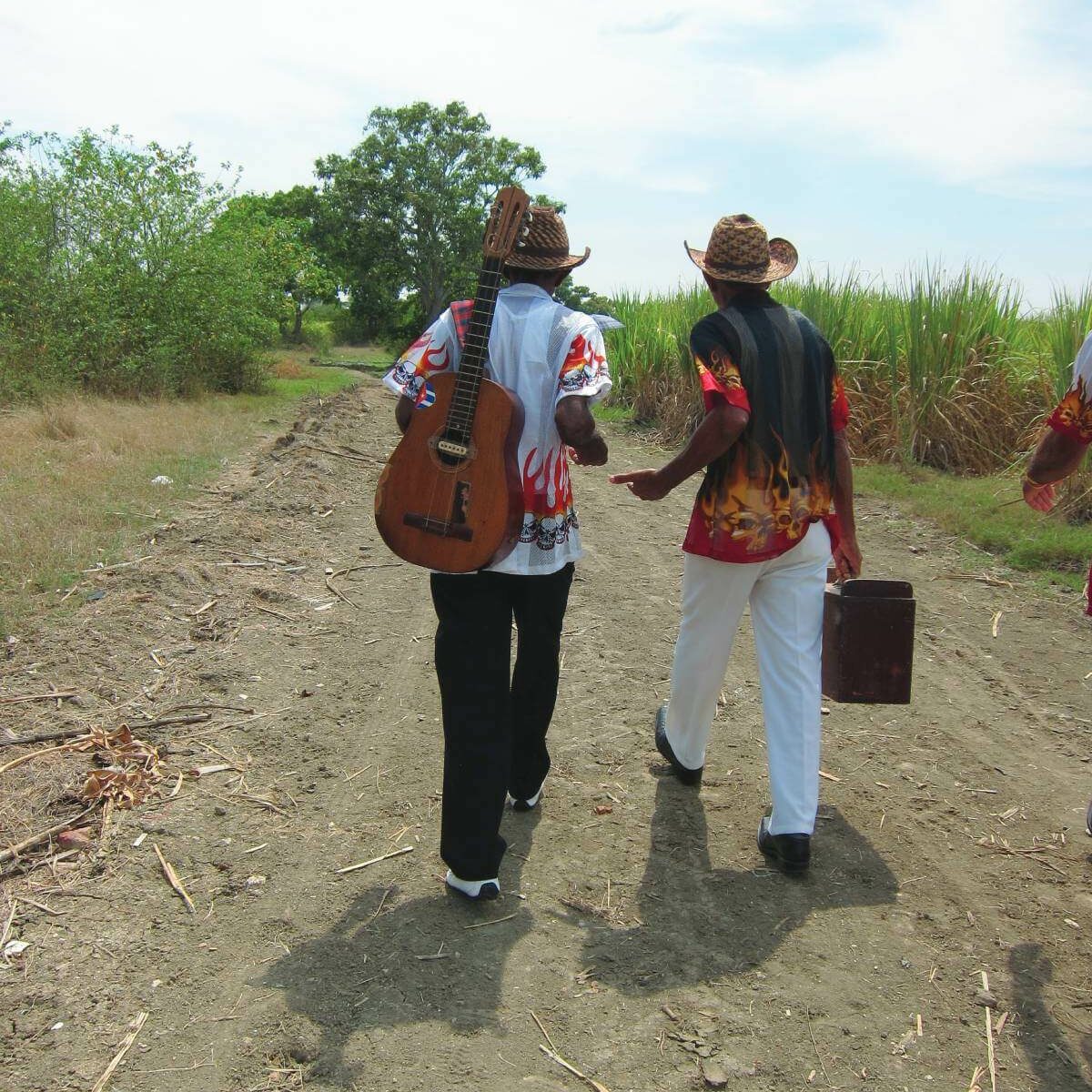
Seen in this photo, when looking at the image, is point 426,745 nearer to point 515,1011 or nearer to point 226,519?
point 515,1011

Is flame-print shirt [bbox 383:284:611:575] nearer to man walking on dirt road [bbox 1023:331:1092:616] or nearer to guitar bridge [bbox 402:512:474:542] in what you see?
guitar bridge [bbox 402:512:474:542]

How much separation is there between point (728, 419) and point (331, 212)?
42463 mm

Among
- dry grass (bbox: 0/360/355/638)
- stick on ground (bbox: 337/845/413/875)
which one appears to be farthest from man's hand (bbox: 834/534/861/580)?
dry grass (bbox: 0/360/355/638)

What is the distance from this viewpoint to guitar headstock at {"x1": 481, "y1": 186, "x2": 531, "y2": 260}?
128 inches

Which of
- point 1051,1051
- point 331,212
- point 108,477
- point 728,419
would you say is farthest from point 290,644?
point 331,212

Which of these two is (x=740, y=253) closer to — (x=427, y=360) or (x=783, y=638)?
(x=427, y=360)

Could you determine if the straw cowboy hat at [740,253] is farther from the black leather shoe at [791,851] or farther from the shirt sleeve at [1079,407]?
the black leather shoe at [791,851]

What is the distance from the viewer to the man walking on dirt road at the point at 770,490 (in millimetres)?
3547

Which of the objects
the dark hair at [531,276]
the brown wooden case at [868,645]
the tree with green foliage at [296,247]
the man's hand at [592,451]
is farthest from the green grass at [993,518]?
the tree with green foliage at [296,247]

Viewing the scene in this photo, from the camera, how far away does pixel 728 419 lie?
3.45m

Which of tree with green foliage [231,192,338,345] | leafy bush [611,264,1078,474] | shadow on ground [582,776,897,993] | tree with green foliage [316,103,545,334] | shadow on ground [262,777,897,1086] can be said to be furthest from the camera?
tree with green foliage [316,103,545,334]

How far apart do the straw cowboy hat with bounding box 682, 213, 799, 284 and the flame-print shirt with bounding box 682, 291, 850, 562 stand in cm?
11

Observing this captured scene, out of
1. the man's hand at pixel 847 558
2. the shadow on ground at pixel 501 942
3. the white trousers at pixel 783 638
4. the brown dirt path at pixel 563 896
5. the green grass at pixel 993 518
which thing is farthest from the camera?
the green grass at pixel 993 518

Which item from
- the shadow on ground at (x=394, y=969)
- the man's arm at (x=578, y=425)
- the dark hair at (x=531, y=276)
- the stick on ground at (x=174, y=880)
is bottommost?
the stick on ground at (x=174, y=880)
